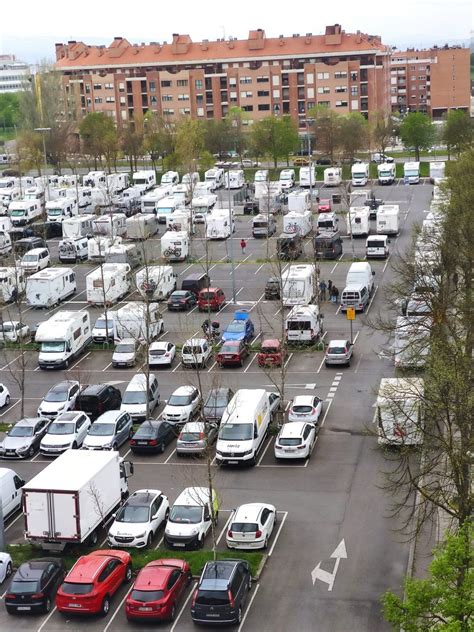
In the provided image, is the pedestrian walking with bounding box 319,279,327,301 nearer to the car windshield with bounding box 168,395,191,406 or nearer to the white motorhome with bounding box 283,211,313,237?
the white motorhome with bounding box 283,211,313,237

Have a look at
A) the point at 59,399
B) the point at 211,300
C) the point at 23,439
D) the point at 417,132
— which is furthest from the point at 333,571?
the point at 417,132

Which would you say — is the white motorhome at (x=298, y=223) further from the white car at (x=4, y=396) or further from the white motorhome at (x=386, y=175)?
the white car at (x=4, y=396)

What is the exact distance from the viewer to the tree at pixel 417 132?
339ft

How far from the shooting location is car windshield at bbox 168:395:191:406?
38.0m

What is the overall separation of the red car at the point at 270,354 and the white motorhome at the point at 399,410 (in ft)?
26.1

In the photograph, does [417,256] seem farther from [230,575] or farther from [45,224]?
Answer: [45,224]

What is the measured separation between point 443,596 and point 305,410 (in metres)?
18.0

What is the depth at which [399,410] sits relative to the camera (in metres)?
27.9

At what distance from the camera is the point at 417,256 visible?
4488cm

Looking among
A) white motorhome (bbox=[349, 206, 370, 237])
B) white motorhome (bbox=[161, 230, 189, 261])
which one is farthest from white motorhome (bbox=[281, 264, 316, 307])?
white motorhome (bbox=[349, 206, 370, 237])

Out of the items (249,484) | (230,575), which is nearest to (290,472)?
(249,484)

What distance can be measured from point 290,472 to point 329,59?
109 meters

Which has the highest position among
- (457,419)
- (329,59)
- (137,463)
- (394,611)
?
(329,59)

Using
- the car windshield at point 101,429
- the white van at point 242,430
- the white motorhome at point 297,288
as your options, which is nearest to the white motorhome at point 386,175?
the white motorhome at point 297,288
